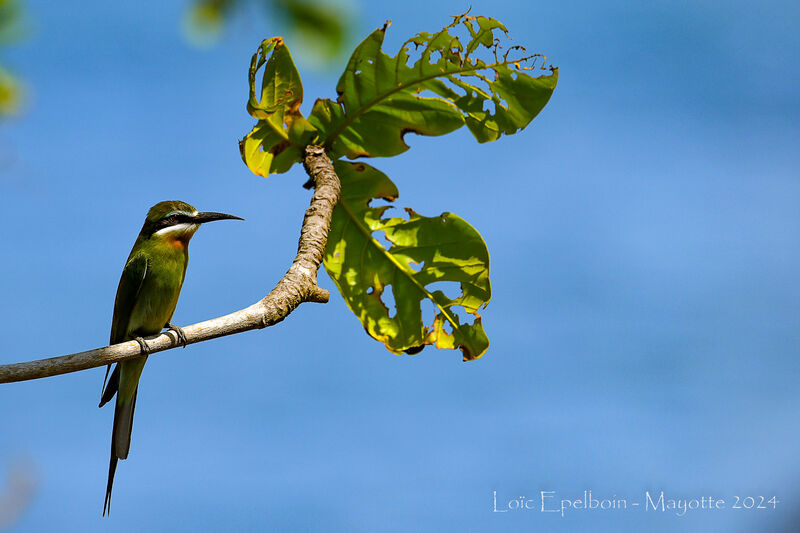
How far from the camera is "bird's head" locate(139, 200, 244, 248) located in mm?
4824

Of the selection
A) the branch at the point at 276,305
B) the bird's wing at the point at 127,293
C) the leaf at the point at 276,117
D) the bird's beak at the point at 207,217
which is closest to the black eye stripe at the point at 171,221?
the bird's beak at the point at 207,217

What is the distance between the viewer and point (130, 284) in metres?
4.70

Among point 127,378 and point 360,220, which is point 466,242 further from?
point 127,378

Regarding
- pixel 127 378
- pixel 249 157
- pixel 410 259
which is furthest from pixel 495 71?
pixel 127 378

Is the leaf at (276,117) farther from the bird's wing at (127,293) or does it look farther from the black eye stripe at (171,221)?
the bird's wing at (127,293)

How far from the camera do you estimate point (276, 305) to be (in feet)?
11.2

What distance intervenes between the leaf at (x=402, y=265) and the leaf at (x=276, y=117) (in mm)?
337

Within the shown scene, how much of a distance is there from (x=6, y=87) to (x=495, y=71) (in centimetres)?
256

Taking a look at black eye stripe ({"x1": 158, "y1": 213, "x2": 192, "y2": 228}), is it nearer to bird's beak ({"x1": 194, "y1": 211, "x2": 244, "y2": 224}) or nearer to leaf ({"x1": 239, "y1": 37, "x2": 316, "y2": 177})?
bird's beak ({"x1": 194, "y1": 211, "x2": 244, "y2": 224})

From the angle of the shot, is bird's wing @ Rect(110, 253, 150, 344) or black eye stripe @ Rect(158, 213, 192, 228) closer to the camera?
bird's wing @ Rect(110, 253, 150, 344)

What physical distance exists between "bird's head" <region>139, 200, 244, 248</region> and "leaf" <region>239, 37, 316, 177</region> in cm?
64

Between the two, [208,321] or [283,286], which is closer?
[208,321]

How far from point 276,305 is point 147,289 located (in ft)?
5.39

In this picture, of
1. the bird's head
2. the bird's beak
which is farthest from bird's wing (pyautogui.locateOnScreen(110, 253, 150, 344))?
the bird's beak
